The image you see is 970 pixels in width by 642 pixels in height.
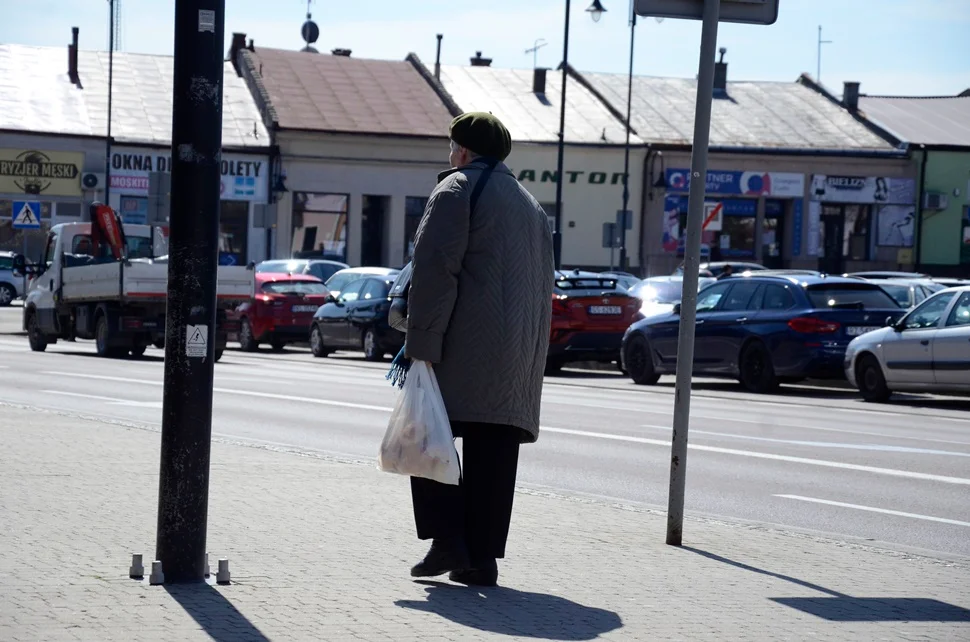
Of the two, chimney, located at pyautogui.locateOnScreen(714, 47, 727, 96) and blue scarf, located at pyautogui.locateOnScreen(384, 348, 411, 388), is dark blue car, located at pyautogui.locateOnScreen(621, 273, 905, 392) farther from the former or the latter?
chimney, located at pyautogui.locateOnScreen(714, 47, 727, 96)

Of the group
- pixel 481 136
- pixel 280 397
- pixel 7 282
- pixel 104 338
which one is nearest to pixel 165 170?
pixel 7 282

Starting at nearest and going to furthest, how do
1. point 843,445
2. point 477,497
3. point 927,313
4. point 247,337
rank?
point 477,497
point 843,445
point 927,313
point 247,337

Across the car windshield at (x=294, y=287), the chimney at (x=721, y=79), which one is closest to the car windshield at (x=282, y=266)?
the car windshield at (x=294, y=287)

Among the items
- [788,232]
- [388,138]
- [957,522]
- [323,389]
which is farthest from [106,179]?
[957,522]

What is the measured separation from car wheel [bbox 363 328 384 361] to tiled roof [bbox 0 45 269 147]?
76.5ft

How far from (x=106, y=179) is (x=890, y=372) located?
114 ft

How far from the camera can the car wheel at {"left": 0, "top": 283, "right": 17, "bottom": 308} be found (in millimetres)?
53156

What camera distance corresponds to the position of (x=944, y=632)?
239 inches

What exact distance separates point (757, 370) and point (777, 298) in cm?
101

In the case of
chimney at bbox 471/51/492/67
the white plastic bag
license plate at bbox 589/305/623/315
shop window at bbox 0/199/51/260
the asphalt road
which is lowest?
the asphalt road

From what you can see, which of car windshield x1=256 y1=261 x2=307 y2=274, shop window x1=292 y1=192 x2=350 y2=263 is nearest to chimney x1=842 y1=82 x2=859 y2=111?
shop window x1=292 y1=192 x2=350 y2=263

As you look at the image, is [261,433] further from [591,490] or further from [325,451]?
[591,490]

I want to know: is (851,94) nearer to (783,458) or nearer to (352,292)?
(352,292)

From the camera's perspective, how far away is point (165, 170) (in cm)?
5312
